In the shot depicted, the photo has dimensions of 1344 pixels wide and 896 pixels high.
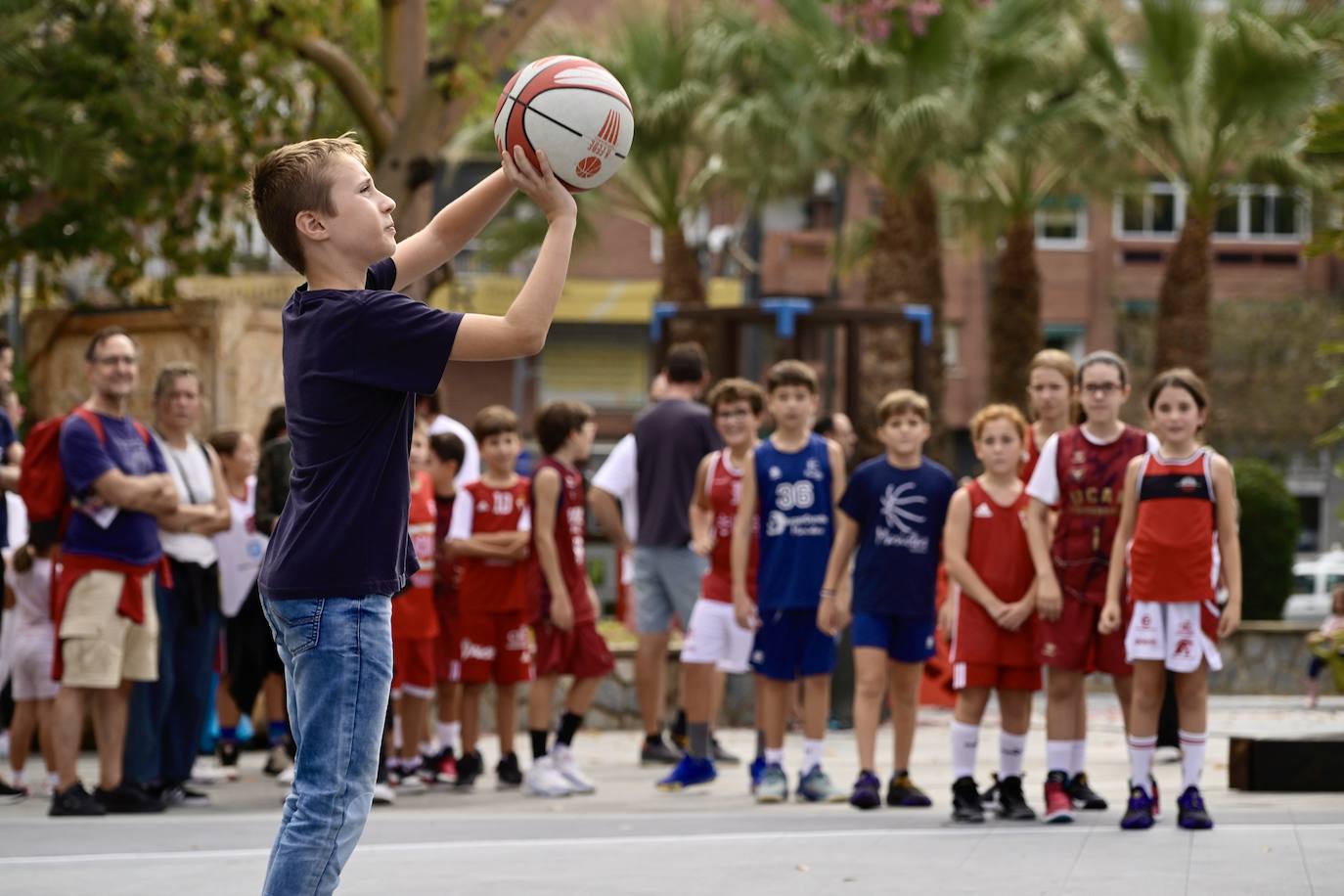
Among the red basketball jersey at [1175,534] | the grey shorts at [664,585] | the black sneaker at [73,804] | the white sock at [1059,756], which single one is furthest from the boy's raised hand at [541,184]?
the grey shorts at [664,585]

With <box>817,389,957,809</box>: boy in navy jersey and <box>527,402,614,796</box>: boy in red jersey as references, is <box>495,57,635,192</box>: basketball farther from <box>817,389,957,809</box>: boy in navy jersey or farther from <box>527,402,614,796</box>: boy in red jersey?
<box>527,402,614,796</box>: boy in red jersey

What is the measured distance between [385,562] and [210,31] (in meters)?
10.6

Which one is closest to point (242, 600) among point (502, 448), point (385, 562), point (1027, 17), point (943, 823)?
point (502, 448)

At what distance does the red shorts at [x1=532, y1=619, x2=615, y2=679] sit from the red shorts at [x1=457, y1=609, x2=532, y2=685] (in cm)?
13

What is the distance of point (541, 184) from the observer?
4.50 metres

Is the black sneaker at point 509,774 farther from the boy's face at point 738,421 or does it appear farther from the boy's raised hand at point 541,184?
the boy's raised hand at point 541,184

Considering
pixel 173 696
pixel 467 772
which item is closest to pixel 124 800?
pixel 173 696

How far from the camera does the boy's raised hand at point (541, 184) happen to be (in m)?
4.45

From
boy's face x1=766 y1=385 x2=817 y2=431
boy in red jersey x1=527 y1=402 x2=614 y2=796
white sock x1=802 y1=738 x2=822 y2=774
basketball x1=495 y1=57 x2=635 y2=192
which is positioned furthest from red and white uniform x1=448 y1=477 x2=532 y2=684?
basketball x1=495 y1=57 x2=635 y2=192

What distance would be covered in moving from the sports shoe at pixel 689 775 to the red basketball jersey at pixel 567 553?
2.82 feet

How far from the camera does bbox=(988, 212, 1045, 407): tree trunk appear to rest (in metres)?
27.9

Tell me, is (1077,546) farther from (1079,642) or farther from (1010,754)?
(1010,754)

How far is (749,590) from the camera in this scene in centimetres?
983

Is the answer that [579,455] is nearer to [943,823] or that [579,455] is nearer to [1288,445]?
[943,823]
